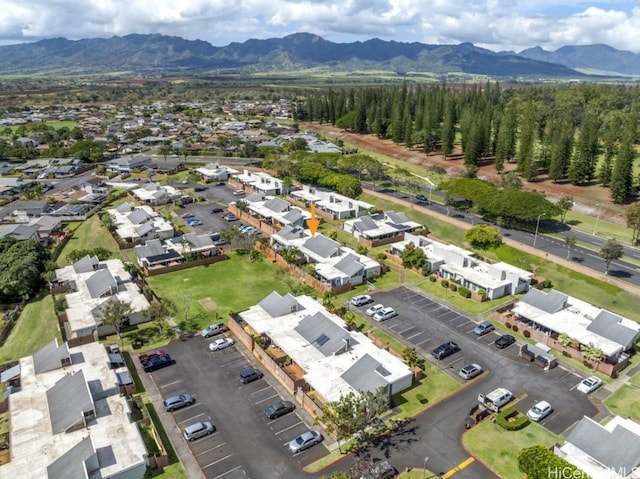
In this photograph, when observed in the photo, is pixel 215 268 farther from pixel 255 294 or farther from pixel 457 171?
pixel 457 171

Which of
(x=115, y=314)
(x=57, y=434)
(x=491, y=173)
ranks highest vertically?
(x=491, y=173)

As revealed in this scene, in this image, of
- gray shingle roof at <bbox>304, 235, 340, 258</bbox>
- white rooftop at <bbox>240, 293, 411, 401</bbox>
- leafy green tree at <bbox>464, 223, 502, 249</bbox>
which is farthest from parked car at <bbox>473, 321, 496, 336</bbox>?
gray shingle roof at <bbox>304, 235, 340, 258</bbox>

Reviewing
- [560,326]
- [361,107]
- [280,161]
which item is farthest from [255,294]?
[361,107]

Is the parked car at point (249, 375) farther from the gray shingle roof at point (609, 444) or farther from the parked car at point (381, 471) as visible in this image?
the gray shingle roof at point (609, 444)

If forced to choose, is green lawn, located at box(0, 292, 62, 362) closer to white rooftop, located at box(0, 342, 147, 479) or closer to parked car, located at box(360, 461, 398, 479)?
white rooftop, located at box(0, 342, 147, 479)

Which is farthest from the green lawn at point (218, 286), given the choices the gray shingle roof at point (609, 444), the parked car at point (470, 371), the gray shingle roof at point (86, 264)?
the gray shingle roof at point (609, 444)

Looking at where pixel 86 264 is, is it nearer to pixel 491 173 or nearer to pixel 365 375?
pixel 365 375

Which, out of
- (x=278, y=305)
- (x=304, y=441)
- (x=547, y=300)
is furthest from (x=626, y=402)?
(x=278, y=305)
